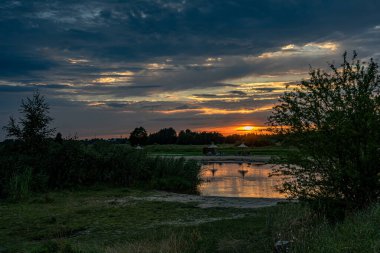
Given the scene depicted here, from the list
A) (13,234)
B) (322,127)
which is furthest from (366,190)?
(13,234)

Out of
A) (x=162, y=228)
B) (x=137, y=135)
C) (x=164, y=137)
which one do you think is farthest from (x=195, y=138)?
(x=162, y=228)

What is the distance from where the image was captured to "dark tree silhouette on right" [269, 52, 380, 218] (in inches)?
394

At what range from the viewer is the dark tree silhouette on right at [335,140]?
10016mm

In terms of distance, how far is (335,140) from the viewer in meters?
10.2

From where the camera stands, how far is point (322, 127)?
10492mm

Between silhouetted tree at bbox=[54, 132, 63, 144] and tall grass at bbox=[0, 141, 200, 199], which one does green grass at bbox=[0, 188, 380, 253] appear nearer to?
tall grass at bbox=[0, 141, 200, 199]

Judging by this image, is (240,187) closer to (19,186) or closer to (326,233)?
(19,186)

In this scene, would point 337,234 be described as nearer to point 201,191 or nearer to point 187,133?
point 201,191

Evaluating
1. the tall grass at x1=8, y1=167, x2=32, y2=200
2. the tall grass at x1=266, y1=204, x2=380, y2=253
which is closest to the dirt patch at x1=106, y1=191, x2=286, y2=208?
the tall grass at x1=8, y1=167, x2=32, y2=200

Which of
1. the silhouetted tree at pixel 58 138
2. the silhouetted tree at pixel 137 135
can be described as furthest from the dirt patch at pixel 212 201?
the silhouetted tree at pixel 137 135

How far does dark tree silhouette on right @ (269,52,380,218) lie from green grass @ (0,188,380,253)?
3.16 ft

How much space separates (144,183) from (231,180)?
8.21 meters

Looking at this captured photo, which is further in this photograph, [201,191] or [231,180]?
[231,180]

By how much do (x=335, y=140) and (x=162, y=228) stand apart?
5.67m
